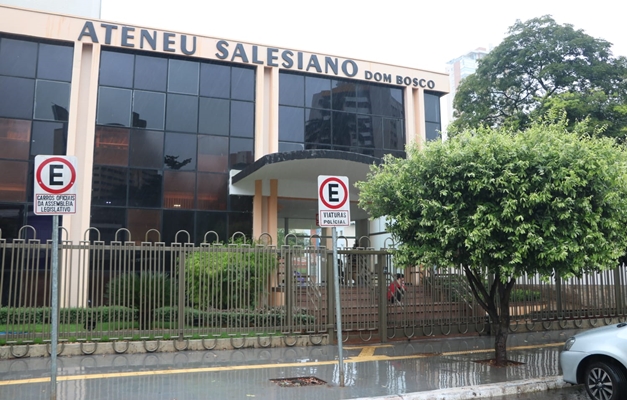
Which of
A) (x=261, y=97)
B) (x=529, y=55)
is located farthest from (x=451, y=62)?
(x=261, y=97)

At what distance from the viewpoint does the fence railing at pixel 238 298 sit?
967 cm

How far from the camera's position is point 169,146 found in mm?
17375

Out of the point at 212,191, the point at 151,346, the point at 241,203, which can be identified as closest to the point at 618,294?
the point at 241,203

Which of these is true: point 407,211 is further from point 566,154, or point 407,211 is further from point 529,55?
point 529,55

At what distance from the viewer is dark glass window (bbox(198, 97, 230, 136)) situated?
17.8 metres

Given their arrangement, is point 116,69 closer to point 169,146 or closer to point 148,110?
point 148,110

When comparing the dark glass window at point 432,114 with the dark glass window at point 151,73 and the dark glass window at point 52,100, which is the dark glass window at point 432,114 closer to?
the dark glass window at point 151,73


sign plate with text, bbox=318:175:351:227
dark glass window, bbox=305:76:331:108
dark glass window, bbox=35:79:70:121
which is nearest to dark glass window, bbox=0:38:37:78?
dark glass window, bbox=35:79:70:121

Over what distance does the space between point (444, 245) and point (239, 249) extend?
423 centimetres

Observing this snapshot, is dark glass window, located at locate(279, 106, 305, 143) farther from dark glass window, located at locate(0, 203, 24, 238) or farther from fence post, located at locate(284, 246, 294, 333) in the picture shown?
dark glass window, located at locate(0, 203, 24, 238)

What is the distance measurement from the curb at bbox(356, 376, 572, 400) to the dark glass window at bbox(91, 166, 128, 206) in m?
12.2

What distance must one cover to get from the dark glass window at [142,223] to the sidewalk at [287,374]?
7480mm

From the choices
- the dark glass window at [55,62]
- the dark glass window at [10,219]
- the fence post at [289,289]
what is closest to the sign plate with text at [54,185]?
the fence post at [289,289]

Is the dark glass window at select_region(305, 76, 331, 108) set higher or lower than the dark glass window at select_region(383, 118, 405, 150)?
higher
